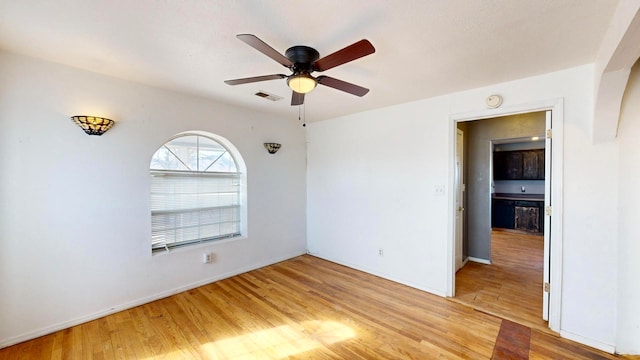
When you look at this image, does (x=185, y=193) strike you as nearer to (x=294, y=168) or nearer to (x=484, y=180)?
(x=294, y=168)

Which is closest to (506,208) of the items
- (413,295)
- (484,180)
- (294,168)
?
(484,180)

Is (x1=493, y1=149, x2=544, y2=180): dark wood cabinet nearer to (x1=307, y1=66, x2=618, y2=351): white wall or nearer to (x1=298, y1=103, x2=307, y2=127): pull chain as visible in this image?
(x1=307, y1=66, x2=618, y2=351): white wall

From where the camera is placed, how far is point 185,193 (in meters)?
3.36

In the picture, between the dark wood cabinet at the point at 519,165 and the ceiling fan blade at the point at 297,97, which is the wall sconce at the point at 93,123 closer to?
the ceiling fan blade at the point at 297,97

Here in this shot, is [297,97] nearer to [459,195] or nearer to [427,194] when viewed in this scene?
[427,194]

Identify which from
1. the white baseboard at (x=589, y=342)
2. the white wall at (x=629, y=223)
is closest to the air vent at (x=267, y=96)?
the white wall at (x=629, y=223)

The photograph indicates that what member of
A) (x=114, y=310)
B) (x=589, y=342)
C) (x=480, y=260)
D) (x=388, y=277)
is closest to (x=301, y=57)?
(x=388, y=277)

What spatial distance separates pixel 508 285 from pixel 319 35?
150 inches

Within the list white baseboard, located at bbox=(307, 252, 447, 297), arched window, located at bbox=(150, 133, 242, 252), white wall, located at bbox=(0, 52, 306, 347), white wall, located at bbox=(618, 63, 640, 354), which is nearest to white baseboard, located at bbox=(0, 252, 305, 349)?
white wall, located at bbox=(0, 52, 306, 347)

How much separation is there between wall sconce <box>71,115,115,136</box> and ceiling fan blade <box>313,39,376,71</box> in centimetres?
222

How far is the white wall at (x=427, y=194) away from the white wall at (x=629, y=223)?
0.05 m

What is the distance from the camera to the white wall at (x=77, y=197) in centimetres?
216

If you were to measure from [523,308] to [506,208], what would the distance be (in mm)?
4655

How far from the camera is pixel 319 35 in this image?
177 centimetres
